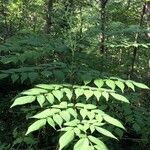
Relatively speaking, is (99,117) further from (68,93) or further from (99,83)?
(99,83)

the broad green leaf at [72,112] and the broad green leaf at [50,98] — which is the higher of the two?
the broad green leaf at [50,98]

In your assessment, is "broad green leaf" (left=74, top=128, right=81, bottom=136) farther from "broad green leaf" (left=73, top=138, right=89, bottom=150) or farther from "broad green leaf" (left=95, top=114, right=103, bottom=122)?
"broad green leaf" (left=95, top=114, right=103, bottom=122)

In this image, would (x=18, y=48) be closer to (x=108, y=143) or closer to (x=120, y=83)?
(x=120, y=83)

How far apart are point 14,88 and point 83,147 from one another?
5771mm

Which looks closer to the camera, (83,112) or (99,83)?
(83,112)

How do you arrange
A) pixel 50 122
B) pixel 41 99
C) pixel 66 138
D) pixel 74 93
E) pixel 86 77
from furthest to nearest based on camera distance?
pixel 74 93
pixel 86 77
pixel 41 99
pixel 50 122
pixel 66 138

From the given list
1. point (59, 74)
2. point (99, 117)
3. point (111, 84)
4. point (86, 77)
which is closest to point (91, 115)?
point (99, 117)

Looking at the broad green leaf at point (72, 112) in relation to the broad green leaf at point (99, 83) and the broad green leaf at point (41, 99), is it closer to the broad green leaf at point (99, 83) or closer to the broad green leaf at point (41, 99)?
the broad green leaf at point (41, 99)

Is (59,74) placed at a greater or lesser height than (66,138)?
greater

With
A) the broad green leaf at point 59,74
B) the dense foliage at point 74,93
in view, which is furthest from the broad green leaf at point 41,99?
the broad green leaf at point 59,74

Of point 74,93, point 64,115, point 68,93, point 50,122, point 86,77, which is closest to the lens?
point 50,122

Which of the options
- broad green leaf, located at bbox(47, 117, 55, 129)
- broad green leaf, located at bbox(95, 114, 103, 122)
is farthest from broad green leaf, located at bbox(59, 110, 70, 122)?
broad green leaf, located at bbox(95, 114, 103, 122)

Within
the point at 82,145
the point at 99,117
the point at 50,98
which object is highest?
the point at 50,98

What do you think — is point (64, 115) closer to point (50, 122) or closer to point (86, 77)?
point (50, 122)
